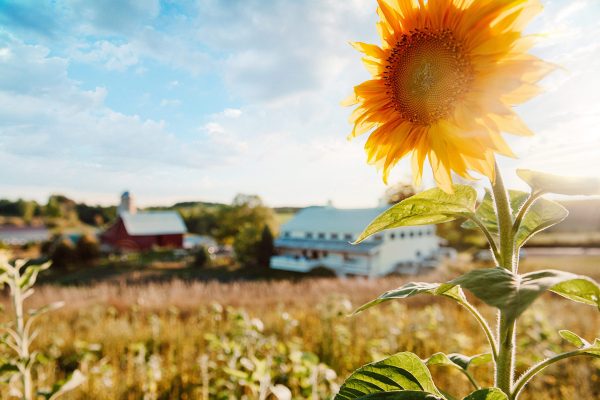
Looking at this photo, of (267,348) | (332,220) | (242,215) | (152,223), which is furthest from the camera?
(152,223)

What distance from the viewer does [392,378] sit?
85cm

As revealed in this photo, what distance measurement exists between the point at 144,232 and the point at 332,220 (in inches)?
876

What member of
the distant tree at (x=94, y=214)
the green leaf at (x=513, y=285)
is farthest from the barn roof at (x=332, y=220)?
the distant tree at (x=94, y=214)

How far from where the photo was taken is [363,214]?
32844mm

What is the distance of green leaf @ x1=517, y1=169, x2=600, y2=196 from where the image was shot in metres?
0.69

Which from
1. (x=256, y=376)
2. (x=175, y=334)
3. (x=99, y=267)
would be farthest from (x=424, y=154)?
(x=99, y=267)

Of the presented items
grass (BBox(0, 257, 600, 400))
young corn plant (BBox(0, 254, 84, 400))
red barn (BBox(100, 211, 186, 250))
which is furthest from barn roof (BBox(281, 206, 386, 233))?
young corn plant (BBox(0, 254, 84, 400))

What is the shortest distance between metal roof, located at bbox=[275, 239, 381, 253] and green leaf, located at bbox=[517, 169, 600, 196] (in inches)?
1041

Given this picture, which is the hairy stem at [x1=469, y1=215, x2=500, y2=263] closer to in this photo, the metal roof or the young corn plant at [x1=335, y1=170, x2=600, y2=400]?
the young corn plant at [x1=335, y1=170, x2=600, y2=400]

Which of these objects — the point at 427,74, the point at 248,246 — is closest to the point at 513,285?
the point at 427,74

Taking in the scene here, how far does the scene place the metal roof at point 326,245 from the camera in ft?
91.9

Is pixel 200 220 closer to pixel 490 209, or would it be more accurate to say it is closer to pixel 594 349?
pixel 490 209

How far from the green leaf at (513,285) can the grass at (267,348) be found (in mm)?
2011

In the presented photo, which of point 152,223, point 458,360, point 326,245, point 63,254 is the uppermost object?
point 152,223
